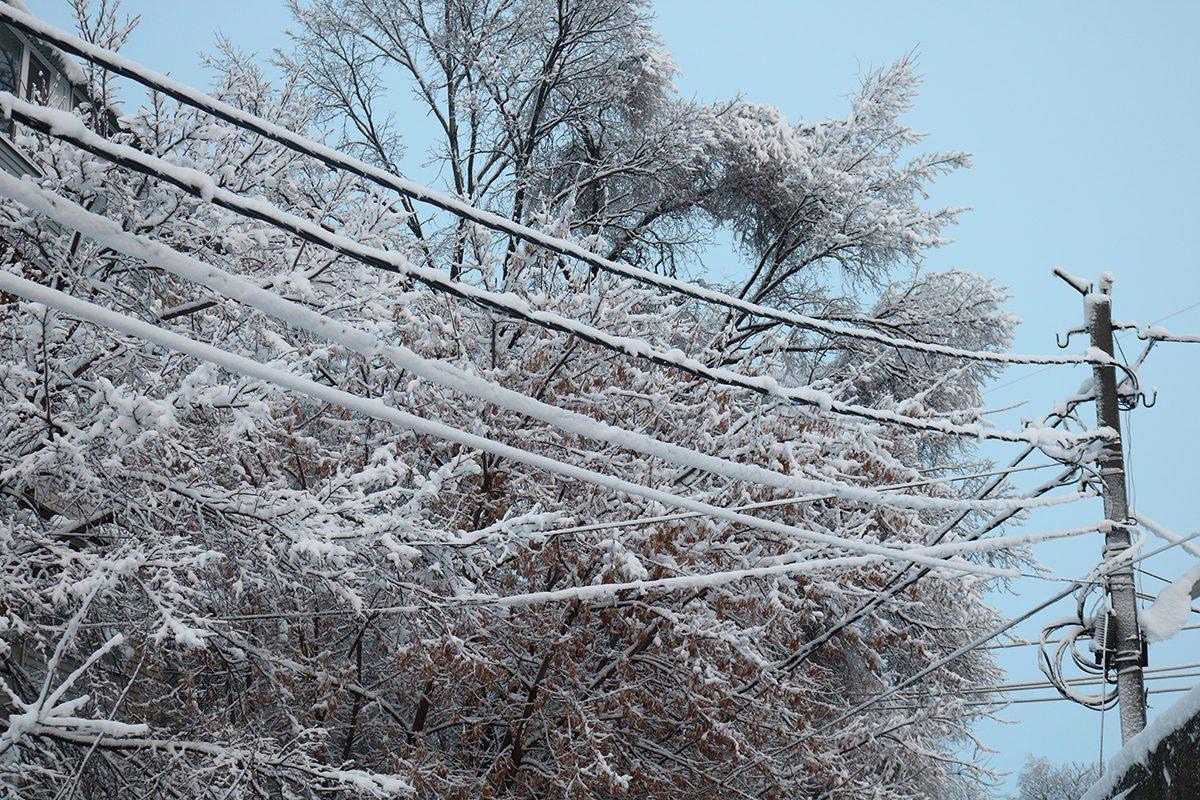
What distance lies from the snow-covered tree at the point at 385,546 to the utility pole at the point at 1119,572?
146 centimetres

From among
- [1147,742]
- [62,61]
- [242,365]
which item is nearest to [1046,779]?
[62,61]

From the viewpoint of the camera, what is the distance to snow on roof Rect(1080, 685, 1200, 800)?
151 inches

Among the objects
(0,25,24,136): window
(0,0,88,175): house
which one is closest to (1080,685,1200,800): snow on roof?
(0,0,88,175): house

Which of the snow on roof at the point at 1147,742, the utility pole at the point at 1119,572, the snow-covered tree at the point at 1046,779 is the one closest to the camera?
the snow on roof at the point at 1147,742

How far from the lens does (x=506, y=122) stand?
1873 cm

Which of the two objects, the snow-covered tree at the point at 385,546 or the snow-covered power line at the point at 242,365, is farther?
the snow-covered tree at the point at 385,546

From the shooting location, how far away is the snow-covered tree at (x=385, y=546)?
20.7 feet

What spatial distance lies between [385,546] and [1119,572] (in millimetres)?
3879

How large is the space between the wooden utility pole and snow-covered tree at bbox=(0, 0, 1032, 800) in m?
1.46

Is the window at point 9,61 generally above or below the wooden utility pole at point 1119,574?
above

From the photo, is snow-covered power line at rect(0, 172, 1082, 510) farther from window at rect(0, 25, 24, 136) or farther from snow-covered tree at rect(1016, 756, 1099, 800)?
snow-covered tree at rect(1016, 756, 1099, 800)

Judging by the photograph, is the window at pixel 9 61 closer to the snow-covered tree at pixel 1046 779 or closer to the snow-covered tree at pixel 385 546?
the snow-covered tree at pixel 385 546

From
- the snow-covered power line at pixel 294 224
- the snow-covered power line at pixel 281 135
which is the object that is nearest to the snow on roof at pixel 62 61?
the snow-covered power line at pixel 281 135

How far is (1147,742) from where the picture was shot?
13.4ft
